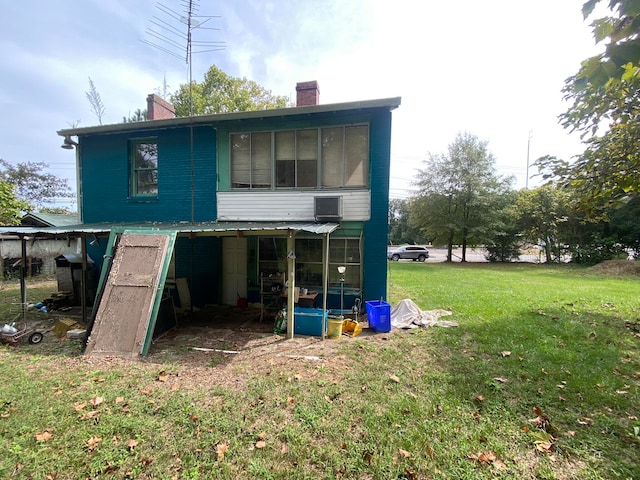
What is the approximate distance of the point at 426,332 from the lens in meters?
6.38

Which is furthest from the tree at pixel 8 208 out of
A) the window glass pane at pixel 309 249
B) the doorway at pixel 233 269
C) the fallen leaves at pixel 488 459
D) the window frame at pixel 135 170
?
the fallen leaves at pixel 488 459

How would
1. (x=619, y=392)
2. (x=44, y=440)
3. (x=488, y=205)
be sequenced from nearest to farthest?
(x=44, y=440) < (x=619, y=392) < (x=488, y=205)

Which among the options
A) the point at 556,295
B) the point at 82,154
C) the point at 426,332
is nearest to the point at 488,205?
the point at 556,295

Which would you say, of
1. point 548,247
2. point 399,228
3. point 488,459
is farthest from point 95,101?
point 399,228

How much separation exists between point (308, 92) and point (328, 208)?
13.1 ft

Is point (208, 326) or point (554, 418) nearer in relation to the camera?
point (554, 418)

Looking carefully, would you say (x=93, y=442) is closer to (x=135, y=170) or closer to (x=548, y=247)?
(x=135, y=170)

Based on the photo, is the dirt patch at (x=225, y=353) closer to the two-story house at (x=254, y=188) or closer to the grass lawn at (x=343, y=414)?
the grass lawn at (x=343, y=414)

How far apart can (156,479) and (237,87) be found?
2805 cm

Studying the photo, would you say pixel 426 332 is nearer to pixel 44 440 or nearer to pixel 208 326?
pixel 208 326

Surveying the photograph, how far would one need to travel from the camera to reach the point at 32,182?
88.1 ft

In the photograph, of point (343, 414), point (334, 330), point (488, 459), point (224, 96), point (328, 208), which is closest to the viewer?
point (488, 459)

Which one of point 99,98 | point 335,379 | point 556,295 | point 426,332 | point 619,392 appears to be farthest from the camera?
point 99,98

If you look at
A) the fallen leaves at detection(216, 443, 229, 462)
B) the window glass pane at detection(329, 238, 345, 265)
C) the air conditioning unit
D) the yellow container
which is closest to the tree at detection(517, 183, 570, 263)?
the window glass pane at detection(329, 238, 345, 265)
